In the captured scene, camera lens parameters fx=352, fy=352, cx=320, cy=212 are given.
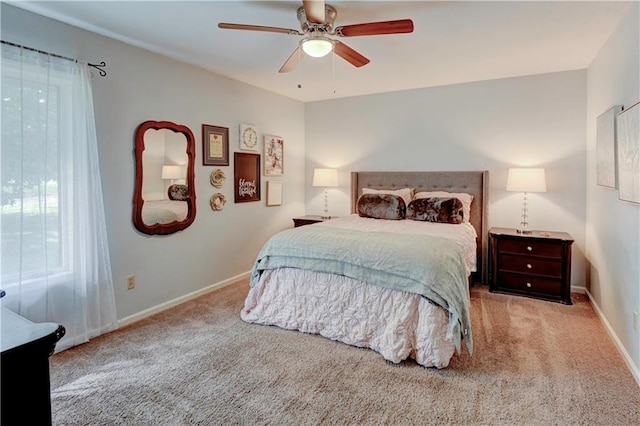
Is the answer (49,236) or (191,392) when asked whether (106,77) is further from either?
(191,392)

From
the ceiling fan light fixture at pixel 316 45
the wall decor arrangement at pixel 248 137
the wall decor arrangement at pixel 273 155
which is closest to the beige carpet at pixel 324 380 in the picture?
the ceiling fan light fixture at pixel 316 45

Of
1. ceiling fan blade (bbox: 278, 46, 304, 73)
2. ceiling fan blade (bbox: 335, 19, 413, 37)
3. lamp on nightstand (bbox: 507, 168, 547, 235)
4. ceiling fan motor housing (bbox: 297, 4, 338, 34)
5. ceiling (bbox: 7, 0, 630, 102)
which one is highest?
ceiling (bbox: 7, 0, 630, 102)

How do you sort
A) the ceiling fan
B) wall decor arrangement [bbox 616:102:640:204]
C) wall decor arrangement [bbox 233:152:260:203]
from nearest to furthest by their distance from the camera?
1. the ceiling fan
2. wall decor arrangement [bbox 616:102:640:204]
3. wall decor arrangement [bbox 233:152:260:203]

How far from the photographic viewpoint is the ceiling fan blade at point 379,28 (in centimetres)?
214

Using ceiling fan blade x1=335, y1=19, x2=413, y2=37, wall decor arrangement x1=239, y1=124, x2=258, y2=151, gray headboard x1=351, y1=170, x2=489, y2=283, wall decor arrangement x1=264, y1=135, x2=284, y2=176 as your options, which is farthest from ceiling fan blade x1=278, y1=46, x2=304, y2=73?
gray headboard x1=351, y1=170, x2=489, y2=283

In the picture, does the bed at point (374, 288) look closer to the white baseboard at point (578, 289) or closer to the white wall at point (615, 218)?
the white wall at point (615, 218)

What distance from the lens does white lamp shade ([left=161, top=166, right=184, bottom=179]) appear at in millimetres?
3451

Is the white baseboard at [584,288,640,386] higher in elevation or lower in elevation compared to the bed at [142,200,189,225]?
lower

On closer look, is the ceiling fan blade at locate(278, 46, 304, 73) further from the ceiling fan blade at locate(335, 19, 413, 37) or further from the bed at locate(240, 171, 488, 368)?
the bed at locate(240, 171, 488, 368)

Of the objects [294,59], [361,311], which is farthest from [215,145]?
[361,311]

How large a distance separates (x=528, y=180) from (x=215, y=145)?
3.42 m

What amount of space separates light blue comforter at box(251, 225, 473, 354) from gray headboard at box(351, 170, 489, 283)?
1610mm

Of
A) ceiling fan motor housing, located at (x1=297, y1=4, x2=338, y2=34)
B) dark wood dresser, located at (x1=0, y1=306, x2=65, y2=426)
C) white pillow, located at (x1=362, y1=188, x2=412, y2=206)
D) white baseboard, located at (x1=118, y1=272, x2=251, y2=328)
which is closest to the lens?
dark wood dresser, located at (x1=0, y1=306, x2=65, y2=426)

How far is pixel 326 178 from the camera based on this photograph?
501 cm
